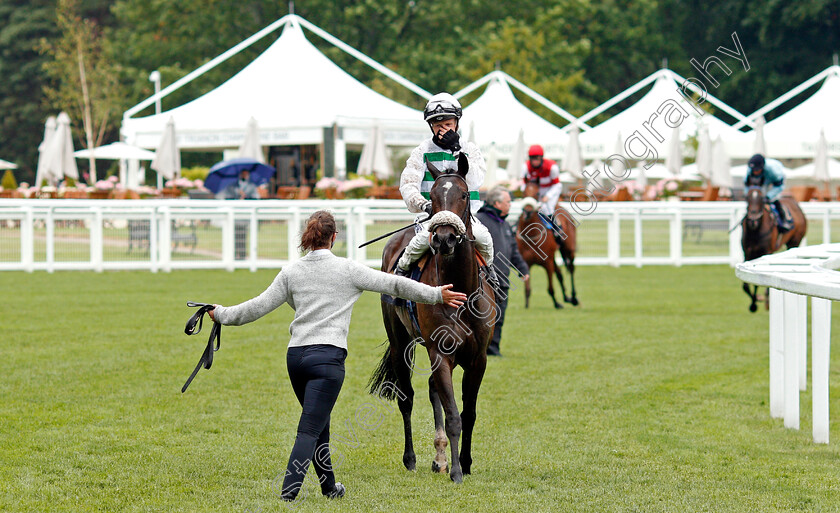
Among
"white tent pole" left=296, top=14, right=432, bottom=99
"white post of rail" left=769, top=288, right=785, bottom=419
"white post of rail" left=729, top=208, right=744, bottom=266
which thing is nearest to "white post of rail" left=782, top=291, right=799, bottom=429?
"white post of rail" left=769, top=288, right=785, bottom=419

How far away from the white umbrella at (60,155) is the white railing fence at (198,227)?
6.10m

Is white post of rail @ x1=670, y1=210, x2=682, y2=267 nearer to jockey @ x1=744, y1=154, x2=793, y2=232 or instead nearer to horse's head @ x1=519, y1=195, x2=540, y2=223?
jockey @ x1=744, y1=154, x2=793, y2=232

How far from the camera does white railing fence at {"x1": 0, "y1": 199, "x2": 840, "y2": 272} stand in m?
18.8

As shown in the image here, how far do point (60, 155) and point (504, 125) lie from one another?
14433 mm

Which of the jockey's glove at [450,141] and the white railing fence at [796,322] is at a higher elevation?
the jockey's glove at [450,141]

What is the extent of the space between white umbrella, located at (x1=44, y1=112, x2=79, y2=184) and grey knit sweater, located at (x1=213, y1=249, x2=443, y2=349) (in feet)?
68.8

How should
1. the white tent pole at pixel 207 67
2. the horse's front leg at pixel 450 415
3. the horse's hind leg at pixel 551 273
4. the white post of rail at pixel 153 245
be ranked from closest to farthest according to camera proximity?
the horse's front leg at pixel 450 415
the horse's hind leg at pixel 551 273
the white post of rail at pixel 153 245
the white tent pole at pixel 207 67

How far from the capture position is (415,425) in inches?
291

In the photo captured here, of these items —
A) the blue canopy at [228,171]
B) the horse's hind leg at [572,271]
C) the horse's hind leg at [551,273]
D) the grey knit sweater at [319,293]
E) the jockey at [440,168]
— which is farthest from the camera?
the blue canopy at [228,171]

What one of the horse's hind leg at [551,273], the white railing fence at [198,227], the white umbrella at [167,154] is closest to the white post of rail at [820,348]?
the horse's hind leg at [551,273]

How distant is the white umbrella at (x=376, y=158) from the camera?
25997 mm

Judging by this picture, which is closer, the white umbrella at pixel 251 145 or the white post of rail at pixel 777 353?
the white post of rail at pixel 777 353

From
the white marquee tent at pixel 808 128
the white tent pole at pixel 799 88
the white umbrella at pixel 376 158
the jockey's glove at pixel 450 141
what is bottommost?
the jockey's glove at pixel 450 141

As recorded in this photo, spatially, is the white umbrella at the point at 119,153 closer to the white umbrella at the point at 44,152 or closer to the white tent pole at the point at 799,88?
the white umbrella at the point at 44,152
